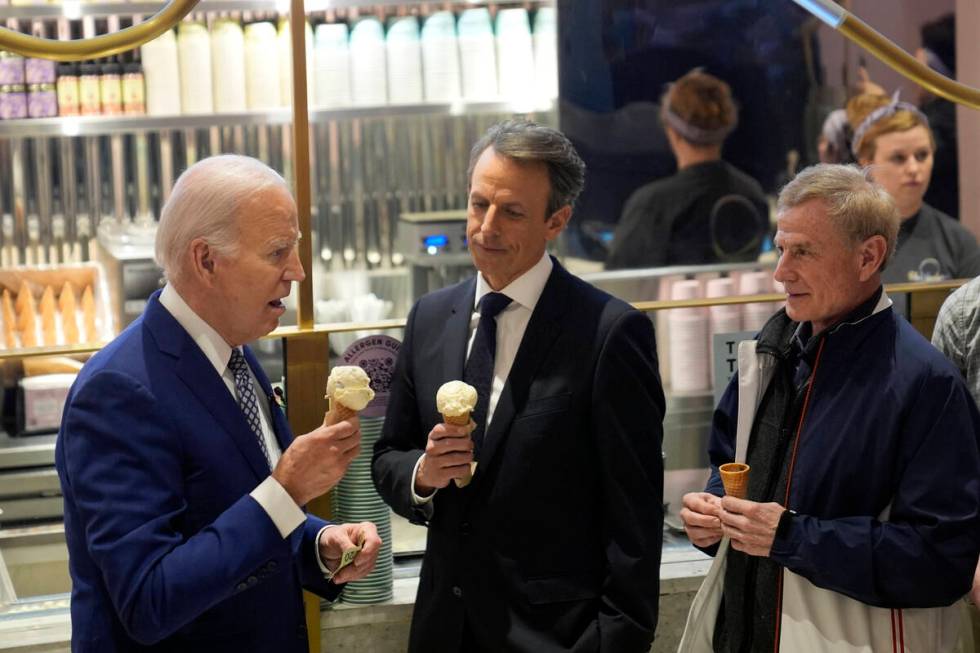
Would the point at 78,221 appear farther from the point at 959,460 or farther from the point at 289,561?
the point at 959,460

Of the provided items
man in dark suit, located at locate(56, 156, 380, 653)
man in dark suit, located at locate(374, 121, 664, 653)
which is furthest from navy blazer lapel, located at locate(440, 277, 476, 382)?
man in dark suit, located at locate(56, 156, 380, 653)

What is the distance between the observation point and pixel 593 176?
5707mm

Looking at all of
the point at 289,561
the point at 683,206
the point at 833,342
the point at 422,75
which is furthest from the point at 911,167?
the point at 289,561

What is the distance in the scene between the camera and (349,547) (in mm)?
2324

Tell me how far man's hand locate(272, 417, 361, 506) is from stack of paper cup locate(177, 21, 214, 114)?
314 centimetres

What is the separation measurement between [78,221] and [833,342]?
3.67m

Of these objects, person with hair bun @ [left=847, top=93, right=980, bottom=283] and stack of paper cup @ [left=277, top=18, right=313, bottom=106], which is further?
person with hair bun @ [left=847, top=93, right=980, bottom=283]

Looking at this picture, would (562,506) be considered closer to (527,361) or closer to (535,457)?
(535,457)

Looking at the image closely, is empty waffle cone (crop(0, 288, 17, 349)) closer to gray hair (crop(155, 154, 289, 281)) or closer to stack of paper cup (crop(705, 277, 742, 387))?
stack of paper cup (crop(705, 277, 742, 387))

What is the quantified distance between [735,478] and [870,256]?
520 mm

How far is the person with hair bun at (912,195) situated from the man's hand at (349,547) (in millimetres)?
3426

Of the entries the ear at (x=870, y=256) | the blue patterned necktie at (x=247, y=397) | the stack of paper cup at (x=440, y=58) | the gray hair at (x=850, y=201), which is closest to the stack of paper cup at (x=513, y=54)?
the stack of paper cup at (x=440, y=58)

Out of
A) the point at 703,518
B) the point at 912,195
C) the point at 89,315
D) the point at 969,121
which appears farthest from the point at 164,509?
the point at 969,121

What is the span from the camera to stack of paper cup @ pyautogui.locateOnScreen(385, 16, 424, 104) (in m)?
5.11
